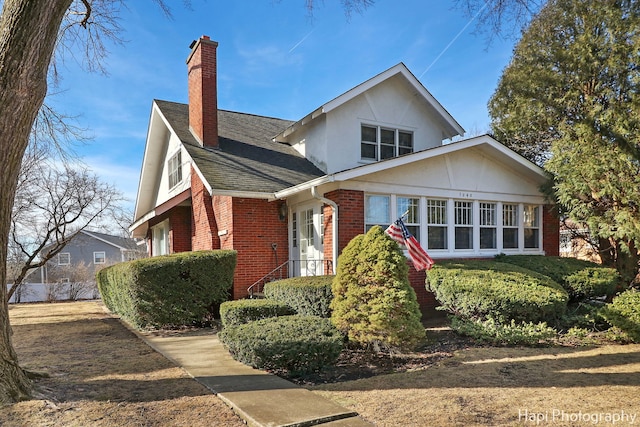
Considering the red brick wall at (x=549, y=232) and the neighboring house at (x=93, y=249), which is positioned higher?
the red brick wall at (x=549, y=232)

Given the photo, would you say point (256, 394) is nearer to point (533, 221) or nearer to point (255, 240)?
point (255, 240)

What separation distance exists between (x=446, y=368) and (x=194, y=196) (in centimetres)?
899

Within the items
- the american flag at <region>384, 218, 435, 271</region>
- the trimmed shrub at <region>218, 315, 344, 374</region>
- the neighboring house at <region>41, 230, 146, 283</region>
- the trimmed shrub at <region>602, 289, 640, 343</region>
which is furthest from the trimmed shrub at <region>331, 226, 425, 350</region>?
the neighboring house at <region>41, 230, 146, 283</region>

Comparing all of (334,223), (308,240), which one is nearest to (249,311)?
(334,223)

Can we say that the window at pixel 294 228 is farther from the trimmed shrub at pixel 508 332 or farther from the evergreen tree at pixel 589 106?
the evergreen tree at pixel 589 106

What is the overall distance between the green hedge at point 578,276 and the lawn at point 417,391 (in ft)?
9.67

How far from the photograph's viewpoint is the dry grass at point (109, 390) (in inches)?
159

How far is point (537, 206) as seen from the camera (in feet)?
40.9

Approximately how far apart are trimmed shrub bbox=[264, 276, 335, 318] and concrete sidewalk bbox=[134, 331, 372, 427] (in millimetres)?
1629

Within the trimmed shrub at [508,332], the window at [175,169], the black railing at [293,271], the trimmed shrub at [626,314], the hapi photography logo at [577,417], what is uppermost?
the window at [175,169]

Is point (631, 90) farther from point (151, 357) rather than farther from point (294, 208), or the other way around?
point (151, 357)

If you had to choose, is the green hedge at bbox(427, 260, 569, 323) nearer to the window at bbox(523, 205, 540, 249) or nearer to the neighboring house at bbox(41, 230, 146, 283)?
the window at bbox(523, 205, 540, 249)

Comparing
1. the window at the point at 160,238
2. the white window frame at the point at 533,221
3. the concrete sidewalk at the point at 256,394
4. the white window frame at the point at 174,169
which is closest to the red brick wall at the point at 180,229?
the white window frame at the point at 174,169

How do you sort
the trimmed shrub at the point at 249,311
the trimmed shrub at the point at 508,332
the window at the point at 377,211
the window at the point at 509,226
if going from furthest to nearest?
1. the window at the point at 509,226
2. the window at the point at 377,211
3. the trimmed shrub at the point at 249,311
4. the trimmed shrub at the point at 508,332
